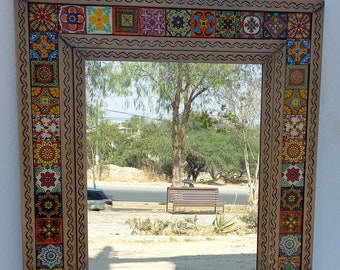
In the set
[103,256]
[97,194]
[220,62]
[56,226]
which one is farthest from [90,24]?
[103,256]

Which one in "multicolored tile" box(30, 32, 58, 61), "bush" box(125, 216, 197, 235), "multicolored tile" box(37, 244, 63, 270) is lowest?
"multicolored tile" box(37, 244, 63, 270)

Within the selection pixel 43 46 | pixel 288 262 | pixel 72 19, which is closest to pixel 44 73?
pixel 43 46

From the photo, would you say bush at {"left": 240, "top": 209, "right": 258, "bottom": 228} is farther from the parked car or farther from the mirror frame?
the parked car

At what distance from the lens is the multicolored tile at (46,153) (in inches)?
38.9

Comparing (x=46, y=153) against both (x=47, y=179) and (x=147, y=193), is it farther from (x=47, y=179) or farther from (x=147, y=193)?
(x=147, y=193)

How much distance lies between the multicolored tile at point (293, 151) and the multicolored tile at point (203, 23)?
18.7 inches

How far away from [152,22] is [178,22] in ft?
0.29

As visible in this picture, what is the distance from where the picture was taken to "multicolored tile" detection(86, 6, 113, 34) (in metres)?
0.97

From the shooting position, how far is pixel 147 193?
1105mm

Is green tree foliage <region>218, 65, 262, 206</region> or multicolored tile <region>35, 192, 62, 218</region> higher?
green tree foliage <region>218, 65, 262, 206</region>

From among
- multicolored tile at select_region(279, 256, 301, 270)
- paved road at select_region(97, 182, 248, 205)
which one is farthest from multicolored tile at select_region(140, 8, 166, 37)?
multicolored tile at select_region(279, 256, 301, 270)
